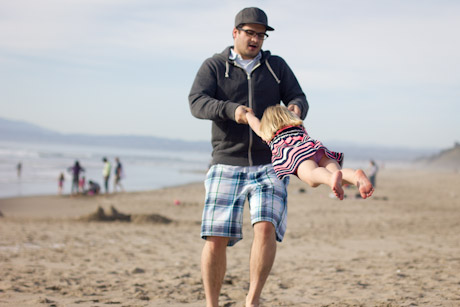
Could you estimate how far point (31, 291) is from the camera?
5078mm

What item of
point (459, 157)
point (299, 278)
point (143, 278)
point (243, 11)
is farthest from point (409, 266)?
point (459, 157)

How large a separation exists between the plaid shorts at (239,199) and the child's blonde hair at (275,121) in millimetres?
391

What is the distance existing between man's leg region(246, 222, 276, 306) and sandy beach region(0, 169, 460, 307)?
1103 mm

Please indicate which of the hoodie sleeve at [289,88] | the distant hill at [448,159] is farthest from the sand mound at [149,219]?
the distant hill at [448,159]

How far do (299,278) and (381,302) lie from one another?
157 cm

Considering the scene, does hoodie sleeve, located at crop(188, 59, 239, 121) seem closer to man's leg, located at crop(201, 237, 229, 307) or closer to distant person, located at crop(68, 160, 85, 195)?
man's leg, located at crop(201, 237, 229, 307)

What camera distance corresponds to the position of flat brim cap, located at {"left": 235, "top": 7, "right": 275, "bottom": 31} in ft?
12.1

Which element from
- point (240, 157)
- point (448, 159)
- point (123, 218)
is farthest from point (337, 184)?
point (448, 159)

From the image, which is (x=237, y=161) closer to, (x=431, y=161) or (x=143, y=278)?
(x=143, y=278)

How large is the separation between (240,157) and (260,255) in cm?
75

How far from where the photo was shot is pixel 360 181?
308cm

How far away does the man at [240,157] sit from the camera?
3.64 meters

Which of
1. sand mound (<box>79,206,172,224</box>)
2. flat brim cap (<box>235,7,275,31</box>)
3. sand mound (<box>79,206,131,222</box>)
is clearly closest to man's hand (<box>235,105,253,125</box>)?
flat brim cap (<box>235,7,275,31</box>)

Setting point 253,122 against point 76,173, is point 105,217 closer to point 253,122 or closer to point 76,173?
point 76,173
